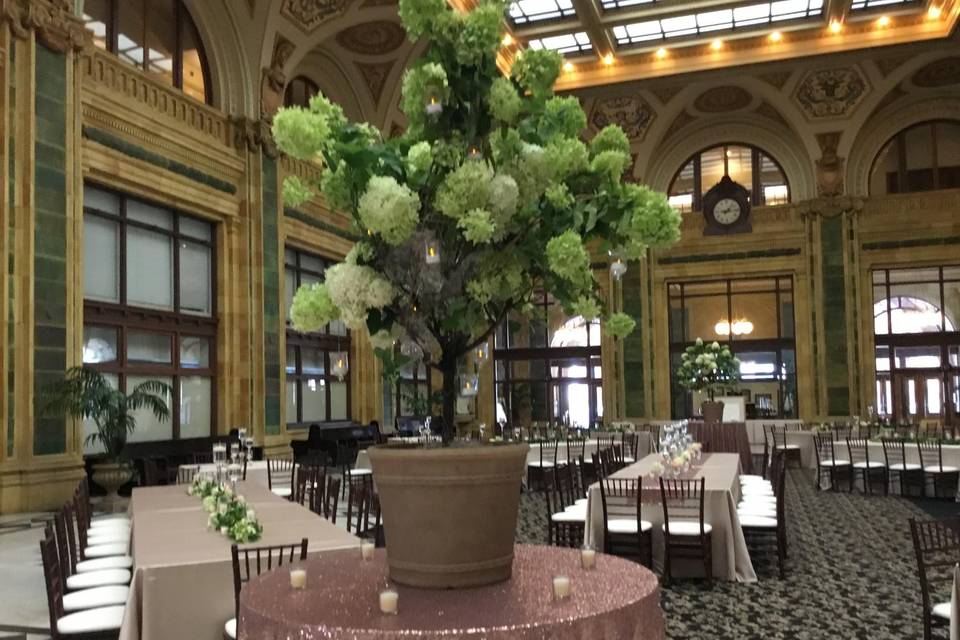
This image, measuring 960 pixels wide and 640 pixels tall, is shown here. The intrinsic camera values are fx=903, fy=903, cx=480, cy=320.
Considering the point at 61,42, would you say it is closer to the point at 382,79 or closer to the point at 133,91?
the point at 133,91

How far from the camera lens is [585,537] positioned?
673 centimetres

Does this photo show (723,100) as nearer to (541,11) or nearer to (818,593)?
(541,11)

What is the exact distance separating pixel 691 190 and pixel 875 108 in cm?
440

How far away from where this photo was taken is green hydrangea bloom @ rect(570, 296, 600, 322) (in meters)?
2.35

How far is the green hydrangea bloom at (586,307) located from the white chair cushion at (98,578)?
3.62 meters

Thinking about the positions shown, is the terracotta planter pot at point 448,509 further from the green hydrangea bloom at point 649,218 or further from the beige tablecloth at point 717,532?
the beige tablecloth at point 717,532

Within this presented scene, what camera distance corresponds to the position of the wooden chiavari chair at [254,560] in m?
3.66

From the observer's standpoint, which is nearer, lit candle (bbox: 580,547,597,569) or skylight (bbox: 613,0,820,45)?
lit candle (bbox: 580,547,597,569)

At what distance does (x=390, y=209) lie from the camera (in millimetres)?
2100

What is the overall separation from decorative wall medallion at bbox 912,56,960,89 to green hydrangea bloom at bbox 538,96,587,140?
19.0 metres

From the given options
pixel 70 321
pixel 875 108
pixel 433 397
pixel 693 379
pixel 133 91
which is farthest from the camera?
pixel 875 108

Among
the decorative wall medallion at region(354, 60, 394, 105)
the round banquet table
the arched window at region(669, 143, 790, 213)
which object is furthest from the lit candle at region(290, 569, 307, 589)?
the arched window at region(669, 143, 790, 213)

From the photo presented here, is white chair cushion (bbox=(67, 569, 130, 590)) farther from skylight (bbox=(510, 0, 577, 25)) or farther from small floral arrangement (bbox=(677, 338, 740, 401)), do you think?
skylight (bbox=(510, 0, 577, 25))

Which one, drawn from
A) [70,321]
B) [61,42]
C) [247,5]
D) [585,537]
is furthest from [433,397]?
[247,5]
